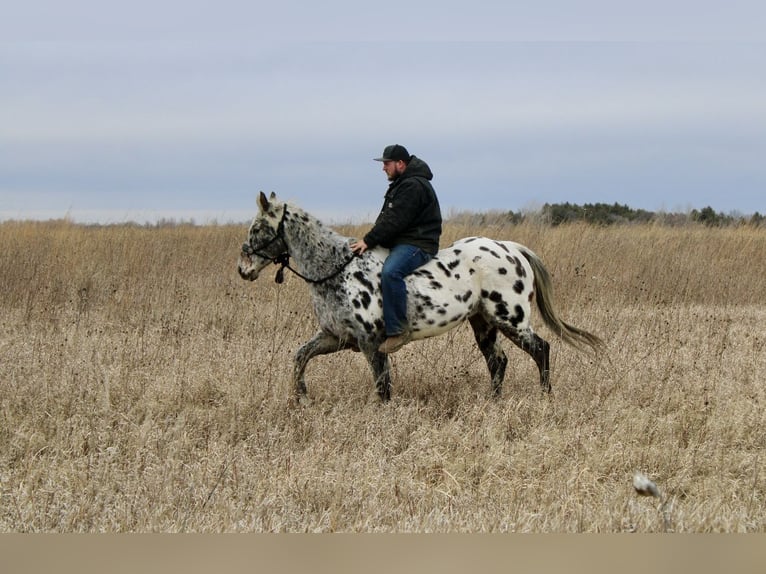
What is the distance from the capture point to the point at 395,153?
7.25m

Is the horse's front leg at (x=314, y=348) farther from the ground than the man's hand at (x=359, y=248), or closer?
closer

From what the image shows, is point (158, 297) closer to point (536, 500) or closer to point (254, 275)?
point (254, 275)

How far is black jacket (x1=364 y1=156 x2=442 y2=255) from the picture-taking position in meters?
7.09

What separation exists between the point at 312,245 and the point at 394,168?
3.07 feet

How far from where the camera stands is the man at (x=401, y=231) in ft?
23.1

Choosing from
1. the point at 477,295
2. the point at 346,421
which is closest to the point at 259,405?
the point at 346,421

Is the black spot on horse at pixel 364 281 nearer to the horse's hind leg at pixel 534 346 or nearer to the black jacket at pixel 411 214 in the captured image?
the black jacket at pixel 411 214

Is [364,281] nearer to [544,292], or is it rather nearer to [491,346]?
[491,346]

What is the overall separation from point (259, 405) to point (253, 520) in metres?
2.59

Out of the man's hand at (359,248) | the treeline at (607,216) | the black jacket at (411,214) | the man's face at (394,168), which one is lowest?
the man's hand at (359,248)

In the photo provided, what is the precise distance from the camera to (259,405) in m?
7.30

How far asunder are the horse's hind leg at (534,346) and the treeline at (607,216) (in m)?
12.1

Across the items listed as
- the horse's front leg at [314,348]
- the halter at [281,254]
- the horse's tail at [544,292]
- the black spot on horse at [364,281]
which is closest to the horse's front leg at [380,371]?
the horse's front leg at [314,348]

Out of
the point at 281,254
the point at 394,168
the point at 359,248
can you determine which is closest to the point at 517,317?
the point at 359,248
